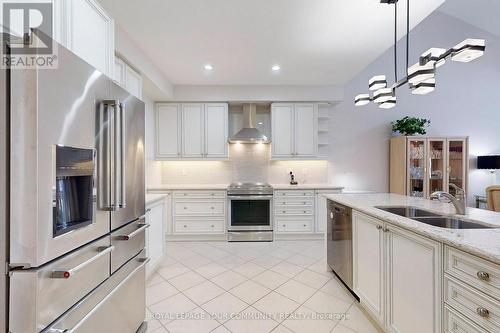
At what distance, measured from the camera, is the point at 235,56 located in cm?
304

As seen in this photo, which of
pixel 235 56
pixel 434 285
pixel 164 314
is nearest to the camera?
pixel 434 285

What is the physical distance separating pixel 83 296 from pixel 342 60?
365 centimetres

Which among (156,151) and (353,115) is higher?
(353,115)

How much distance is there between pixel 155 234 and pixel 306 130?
3.11 m

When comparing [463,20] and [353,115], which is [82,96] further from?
[463,20]

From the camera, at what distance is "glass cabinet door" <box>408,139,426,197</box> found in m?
4.18

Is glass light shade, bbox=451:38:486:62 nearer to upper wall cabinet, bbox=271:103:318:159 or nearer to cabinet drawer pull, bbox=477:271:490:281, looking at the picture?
cabinet drawer pull, bbox=477:271:490:281

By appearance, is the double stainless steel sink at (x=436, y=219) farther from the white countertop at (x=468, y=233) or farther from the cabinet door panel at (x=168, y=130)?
the cabinet door panel at (x=168, y=130)

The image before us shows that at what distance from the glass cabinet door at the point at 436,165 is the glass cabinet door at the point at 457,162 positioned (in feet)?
0.42

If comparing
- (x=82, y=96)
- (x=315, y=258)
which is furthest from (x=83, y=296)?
(x=315, y=258)

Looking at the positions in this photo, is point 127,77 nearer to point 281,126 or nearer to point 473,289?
point 281,126

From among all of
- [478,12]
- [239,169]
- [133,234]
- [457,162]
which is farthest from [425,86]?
[478,12]

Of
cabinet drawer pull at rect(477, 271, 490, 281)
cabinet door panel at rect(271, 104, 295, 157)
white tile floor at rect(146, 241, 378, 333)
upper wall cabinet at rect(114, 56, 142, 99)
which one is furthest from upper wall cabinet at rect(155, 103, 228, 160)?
cabinet drawer pull at rect(477, 271, 490, 281)

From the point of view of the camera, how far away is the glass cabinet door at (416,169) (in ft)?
13.7
